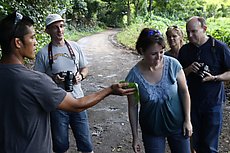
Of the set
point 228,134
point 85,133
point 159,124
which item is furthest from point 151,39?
point 228,134

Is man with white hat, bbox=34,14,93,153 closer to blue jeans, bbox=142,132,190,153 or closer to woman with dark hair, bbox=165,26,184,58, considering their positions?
blue jeans, bbox=142,132,190,153

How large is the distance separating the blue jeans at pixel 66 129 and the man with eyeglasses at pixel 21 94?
56.5 inches

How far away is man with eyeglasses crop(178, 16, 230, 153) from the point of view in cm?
320

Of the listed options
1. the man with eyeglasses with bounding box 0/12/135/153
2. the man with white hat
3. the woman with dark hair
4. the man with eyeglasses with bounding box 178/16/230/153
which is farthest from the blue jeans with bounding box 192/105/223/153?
the man with eyeglasses with bounding box 0/12/135/153

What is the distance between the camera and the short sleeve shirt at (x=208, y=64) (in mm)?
3191

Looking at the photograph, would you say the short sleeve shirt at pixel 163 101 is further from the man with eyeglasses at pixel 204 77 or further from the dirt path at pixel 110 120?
the dirt path at pixel 110 120

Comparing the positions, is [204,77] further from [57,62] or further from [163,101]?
[57,62]

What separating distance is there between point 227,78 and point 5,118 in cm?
233

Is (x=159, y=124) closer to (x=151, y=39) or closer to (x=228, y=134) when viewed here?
(x=151, y=39)

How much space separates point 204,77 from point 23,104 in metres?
2.03

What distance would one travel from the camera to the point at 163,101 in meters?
2.68

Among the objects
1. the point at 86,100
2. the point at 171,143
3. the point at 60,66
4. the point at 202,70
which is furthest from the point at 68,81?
the point at 202,70

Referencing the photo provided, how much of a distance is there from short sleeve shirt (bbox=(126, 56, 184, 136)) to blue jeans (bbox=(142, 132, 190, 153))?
63mm

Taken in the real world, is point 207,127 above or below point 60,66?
below
